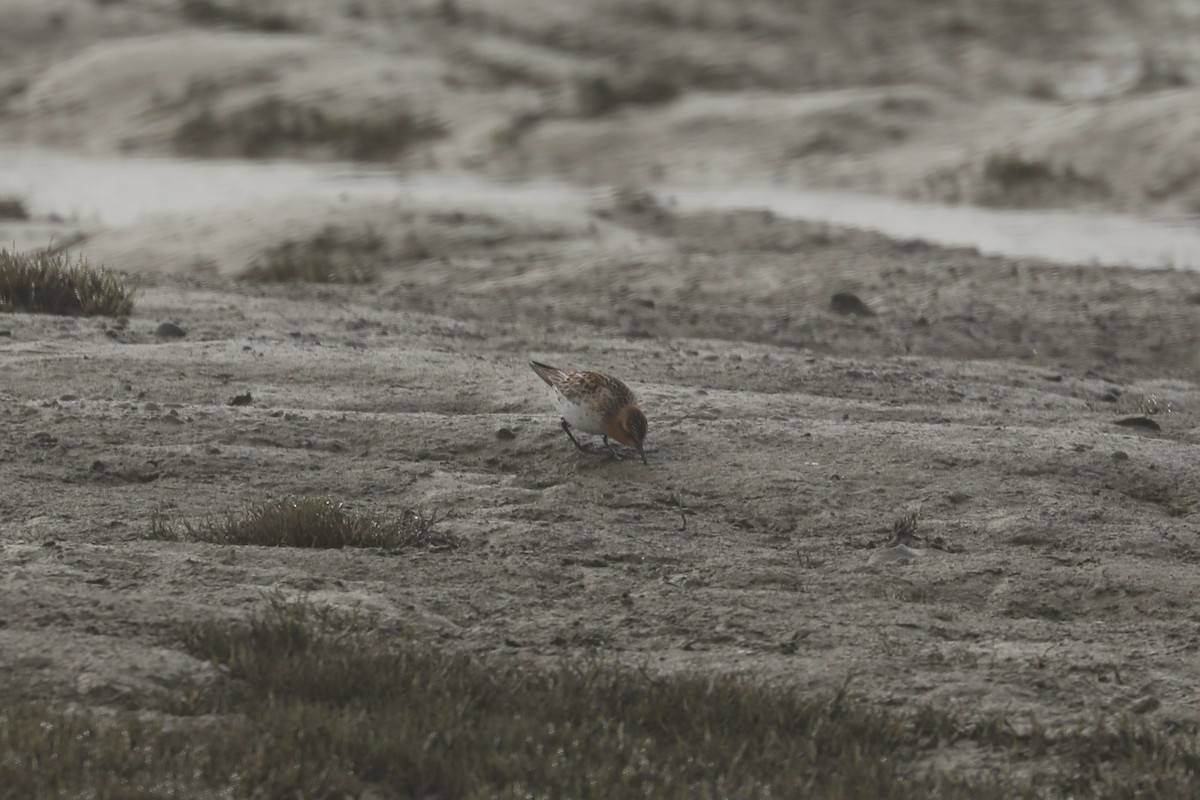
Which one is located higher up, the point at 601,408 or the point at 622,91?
the point at 622,91

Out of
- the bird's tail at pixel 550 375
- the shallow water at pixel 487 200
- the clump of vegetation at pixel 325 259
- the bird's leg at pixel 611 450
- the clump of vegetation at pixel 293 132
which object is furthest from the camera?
the clump of vegetation at pixel 293 132

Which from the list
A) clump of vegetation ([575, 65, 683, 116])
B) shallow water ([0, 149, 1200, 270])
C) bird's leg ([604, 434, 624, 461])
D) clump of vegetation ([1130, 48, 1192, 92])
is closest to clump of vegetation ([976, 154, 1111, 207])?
shallow water ([0, 149, 1200, 270])

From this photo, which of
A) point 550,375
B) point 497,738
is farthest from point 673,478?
point 497,738

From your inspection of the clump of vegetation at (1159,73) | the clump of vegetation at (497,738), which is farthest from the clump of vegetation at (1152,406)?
the clump of vegetation at (1159,73)

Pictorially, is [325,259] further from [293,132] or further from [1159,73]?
[1159,73]

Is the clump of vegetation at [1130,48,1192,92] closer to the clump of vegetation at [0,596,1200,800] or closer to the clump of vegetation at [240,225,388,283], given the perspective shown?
the clump of vegetation at [240,225,388,283]

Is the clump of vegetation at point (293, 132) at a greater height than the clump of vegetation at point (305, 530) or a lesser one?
greater

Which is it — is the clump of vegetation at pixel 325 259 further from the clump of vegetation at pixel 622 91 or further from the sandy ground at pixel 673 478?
the clump of vegetation at pixel 622 91
